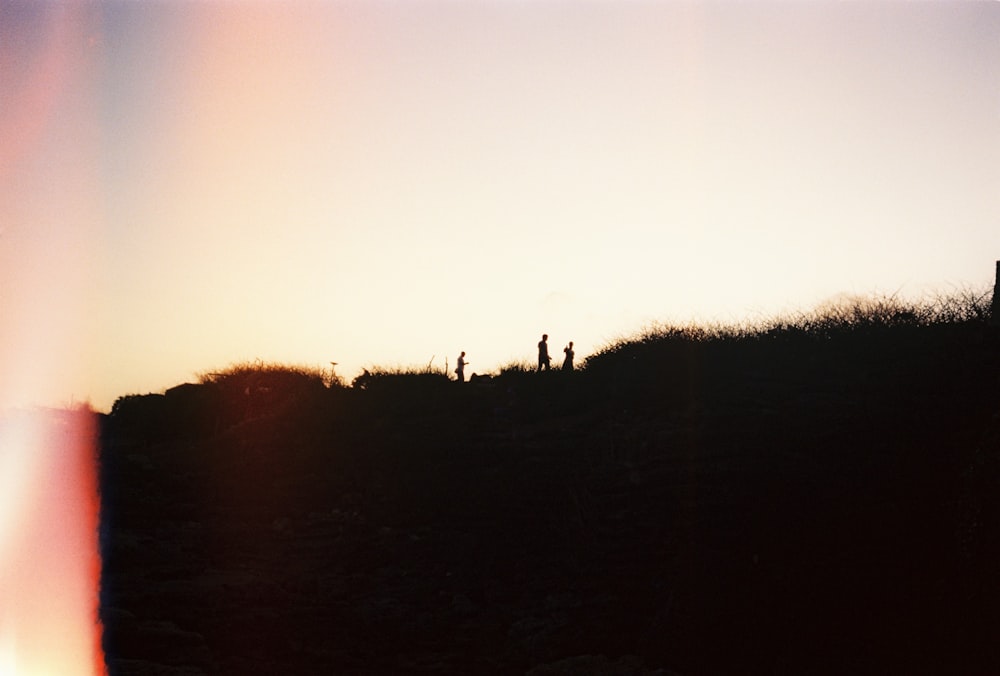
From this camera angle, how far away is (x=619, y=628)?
41.9 ft

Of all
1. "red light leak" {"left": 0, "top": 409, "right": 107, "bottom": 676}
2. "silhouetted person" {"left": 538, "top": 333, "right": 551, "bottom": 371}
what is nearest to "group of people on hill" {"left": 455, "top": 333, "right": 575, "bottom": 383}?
"silhouetted person" {"left": 538, "top": 333, "right": 551, "bottom": 371}

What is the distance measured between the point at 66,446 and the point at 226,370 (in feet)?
26.6

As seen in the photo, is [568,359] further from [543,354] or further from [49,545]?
[49,545]

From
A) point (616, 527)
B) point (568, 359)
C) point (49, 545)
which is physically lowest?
point (49, 545)

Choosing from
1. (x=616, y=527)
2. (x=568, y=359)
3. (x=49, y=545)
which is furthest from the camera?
(x=568, y=359)

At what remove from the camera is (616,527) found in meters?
15.0

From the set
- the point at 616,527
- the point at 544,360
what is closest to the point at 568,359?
the point at 544,360

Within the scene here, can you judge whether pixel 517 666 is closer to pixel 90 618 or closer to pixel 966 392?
pixel 90 618

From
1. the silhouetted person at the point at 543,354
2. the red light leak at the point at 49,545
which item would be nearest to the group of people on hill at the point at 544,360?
the silhouetted person at the point at 543,354

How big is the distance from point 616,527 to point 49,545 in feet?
31.1

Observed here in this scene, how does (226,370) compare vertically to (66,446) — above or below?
above

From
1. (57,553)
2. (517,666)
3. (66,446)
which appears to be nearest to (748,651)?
(517,666)

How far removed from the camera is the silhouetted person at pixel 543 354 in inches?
974

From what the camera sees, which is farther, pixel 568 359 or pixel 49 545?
pixel 568 359
